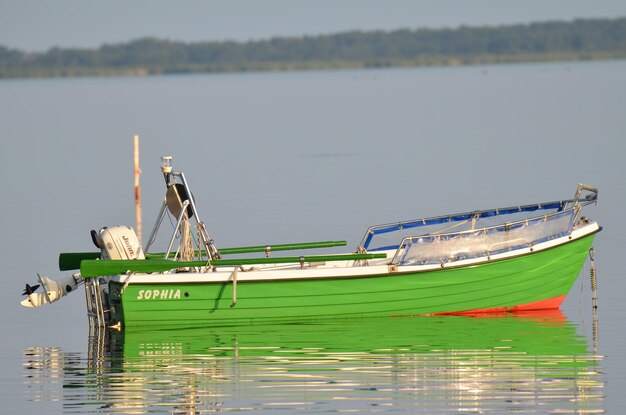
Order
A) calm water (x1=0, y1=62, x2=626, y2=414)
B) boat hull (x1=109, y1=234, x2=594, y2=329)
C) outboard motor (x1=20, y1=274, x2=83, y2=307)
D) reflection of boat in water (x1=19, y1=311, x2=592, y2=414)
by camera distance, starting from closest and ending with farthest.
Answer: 1. reflection of boat in water (x1=19, y1=311, x2=592, y2=414)
2. calm water (x1=0, y1=62, x2=626, y2=414)
3. boat hull (x1=109, y1=234, x2=594, y2=329)
4. outboard motor (x1=20, y1=274, x2=83, y2=307)

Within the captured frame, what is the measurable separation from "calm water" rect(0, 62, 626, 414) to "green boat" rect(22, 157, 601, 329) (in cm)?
31

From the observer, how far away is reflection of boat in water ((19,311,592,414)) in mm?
18891

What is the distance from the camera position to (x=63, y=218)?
3850 cm

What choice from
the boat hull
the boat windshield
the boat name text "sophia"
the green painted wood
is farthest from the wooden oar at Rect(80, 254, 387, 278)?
the green painted wood

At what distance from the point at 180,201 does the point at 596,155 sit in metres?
28.4

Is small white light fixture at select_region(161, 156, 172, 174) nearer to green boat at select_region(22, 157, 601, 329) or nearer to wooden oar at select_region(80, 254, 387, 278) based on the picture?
green boat at select_region(22, 157, 601, 329)

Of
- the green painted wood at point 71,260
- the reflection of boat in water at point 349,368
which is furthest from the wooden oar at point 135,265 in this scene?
the green painted wood at point 71,260

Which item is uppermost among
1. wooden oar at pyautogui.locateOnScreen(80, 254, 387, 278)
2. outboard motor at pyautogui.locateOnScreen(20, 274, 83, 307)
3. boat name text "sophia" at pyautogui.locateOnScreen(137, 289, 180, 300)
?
wooden oar at pyautogui.locateOnScreen(80, 254, 387, 278)

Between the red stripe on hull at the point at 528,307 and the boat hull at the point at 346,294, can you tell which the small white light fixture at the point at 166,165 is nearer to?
the boat hull at the point at 346,294

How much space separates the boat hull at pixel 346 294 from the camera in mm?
23172

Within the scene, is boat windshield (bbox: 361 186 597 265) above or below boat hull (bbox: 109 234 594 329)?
above

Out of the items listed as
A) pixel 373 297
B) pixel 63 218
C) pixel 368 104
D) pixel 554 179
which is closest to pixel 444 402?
pixel 373 297

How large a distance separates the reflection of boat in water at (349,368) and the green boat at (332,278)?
0.24m

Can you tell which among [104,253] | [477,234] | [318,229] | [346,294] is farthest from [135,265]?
[318,229]
